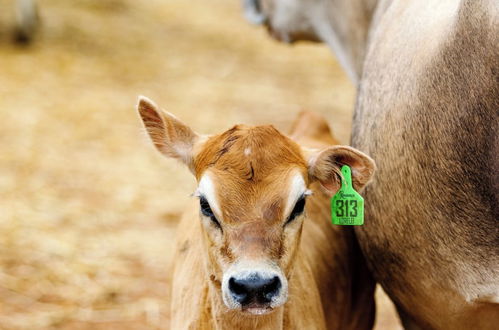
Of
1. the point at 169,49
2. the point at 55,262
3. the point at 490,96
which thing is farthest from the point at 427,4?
the point at 169,49

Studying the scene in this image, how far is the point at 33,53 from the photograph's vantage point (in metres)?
10.8

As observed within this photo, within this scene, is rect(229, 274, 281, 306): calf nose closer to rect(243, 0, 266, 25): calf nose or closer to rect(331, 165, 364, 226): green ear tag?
rect(331, 165, 364, 226): green ear tag

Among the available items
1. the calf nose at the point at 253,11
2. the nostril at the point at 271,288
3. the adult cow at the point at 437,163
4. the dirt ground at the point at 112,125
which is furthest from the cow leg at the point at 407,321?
the calf nose at the point at 253,11

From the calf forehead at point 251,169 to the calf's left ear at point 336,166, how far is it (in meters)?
0.07

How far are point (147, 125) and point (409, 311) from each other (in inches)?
55.7

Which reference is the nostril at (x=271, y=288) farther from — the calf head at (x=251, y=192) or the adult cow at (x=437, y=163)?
the adult cow at (x=437, y=163)

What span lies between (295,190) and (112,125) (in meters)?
5.91

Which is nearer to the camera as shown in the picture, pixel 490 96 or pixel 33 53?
pixel 490 96

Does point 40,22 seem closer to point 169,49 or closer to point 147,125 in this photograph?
point 169,49

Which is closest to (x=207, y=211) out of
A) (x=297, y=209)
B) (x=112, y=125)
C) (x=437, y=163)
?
(x=297, y=209)

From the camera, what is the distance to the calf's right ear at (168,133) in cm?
364

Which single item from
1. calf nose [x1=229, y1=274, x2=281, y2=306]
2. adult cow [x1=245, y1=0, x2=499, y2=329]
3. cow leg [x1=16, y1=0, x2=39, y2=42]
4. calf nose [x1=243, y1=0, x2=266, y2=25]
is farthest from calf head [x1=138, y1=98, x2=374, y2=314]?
cow leg [x1=16, y1=0, x2=39, y2=42]

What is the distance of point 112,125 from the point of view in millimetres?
9031

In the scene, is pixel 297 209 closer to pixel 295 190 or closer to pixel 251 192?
pixel 295 190
